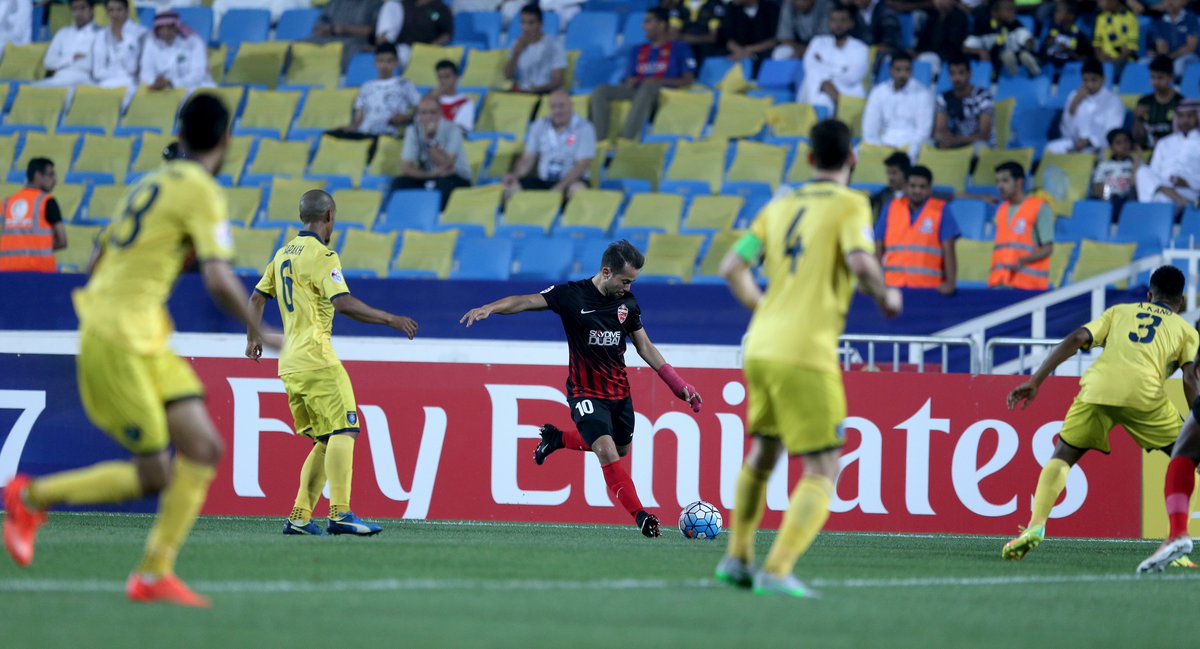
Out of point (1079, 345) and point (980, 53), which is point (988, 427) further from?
point (980, 53)

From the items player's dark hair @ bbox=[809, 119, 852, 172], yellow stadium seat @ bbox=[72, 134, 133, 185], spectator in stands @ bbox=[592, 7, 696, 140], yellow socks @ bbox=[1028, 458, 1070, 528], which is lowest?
yellow socks @ bbox=[1028, 458, 1070, 528]

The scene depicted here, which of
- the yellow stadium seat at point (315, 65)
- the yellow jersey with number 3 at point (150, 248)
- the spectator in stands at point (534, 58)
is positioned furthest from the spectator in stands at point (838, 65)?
the yellow jersey with number 3 at point (150, 248)

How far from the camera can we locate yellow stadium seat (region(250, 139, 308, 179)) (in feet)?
62.3

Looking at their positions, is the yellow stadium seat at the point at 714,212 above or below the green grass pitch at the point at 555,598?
above

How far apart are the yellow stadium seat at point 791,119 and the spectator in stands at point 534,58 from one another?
2.71 m

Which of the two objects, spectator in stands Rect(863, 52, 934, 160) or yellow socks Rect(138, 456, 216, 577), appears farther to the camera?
spectator in stands Rect(863, 52, 934, 160)

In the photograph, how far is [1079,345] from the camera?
402 inches

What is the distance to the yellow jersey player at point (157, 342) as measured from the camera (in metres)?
6.11

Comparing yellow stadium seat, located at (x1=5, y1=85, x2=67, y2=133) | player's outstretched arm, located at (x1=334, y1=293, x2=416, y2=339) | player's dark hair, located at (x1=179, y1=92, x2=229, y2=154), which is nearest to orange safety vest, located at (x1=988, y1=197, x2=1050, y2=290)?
player's outstretched arm, located at (x1=334, y1=293, x2=416, y2=339)

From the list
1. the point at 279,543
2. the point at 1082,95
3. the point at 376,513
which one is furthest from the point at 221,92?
the point at 279,543

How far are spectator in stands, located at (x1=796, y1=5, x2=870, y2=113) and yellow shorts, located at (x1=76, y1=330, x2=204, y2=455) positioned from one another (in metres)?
13.6

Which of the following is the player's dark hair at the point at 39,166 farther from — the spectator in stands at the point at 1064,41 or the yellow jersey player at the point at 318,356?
the spectator in stands at the point at 1064,41

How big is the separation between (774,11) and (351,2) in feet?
18.4

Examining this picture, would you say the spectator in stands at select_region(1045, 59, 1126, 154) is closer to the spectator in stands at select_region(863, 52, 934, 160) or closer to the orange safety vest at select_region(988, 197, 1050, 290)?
the spectator in stands at select_region(863, 52, 934, 160)
